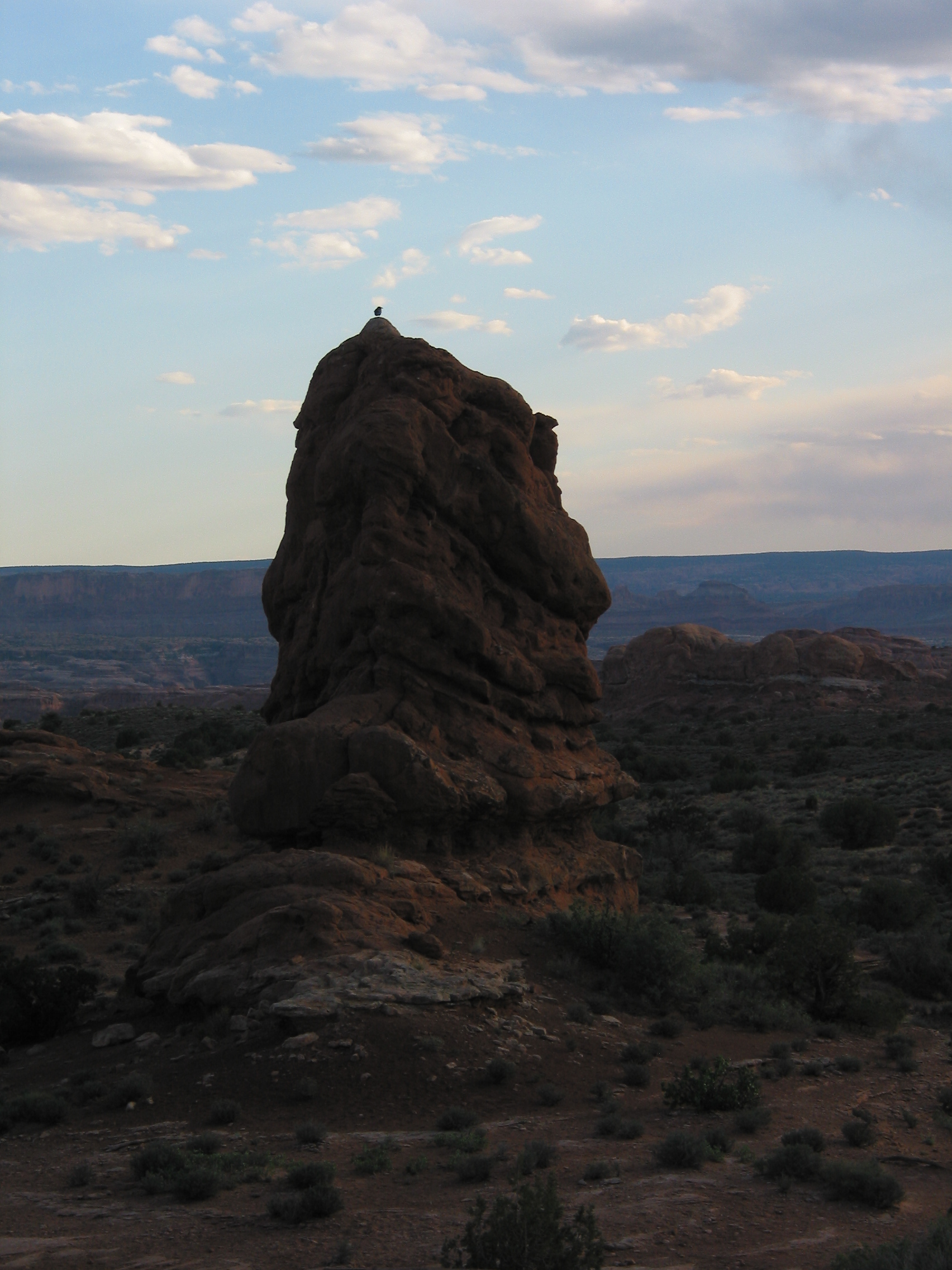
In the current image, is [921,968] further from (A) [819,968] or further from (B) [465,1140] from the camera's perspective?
(B) [465,1140]

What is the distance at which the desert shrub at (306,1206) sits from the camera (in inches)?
296

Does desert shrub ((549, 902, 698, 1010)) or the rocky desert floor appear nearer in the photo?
the rocky desert floor

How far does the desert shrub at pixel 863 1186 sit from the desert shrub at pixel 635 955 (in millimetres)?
4800

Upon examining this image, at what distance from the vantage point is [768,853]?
24953 millimetres

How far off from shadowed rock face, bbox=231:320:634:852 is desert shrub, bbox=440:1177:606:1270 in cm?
723

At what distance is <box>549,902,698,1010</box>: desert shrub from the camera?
13125 millimetres

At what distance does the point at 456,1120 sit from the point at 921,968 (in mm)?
8960

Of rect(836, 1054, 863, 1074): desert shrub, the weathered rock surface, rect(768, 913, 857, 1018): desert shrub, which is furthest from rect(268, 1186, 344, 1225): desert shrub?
the weathered rock surface

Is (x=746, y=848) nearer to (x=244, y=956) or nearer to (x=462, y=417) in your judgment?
(x=462, y=417)

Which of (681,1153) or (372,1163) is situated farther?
(681,1153)

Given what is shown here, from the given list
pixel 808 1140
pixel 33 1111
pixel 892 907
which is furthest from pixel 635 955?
pixel 892 907

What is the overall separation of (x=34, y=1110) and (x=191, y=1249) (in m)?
3.77

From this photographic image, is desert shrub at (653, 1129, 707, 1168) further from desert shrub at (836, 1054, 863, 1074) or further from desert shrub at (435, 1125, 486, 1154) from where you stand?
desert shrub at (836, 1054, 863, 1074)

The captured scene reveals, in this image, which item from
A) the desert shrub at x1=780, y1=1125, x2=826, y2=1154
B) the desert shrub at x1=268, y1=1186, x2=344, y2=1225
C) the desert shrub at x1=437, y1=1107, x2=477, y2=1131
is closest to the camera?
the desert shrub at x1=268, y1=1186, x2=344, y2=1225
